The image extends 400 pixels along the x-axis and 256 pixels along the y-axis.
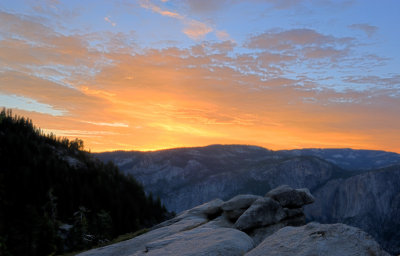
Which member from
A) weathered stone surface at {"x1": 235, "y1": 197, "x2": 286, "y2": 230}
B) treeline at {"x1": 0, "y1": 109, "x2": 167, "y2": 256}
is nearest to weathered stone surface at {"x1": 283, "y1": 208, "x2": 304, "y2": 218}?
weathered stone surface at {"x1": 235, "y1": 197, "x2": 286, "y2": 230}

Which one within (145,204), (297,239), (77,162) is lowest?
(145,204)

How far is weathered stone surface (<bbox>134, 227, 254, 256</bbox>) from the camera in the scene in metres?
15.1

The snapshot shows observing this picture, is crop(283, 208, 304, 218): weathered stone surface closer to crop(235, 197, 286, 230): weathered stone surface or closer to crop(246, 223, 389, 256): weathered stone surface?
crop(235, 197, 286, 230): weathered stone surface

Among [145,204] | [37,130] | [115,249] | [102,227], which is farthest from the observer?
[37,130]

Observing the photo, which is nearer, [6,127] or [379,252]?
[379,252]

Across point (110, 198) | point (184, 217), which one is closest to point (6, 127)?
point (110, 198)

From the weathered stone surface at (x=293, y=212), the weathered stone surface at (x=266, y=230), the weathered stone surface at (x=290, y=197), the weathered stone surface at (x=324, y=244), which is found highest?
the weathered stone surface at (x=324, y=244)

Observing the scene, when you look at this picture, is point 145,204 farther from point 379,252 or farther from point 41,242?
point 379,252

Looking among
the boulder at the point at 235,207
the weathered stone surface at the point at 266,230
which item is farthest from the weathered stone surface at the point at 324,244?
the boulder at the point at 235,207

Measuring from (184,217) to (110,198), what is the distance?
382ft

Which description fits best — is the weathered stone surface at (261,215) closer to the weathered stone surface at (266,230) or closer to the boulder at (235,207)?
the weathered stone surface at (266,230)

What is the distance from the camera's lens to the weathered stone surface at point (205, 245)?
1506 cm

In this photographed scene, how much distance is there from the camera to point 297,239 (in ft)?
42.3

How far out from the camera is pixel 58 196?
128 m
